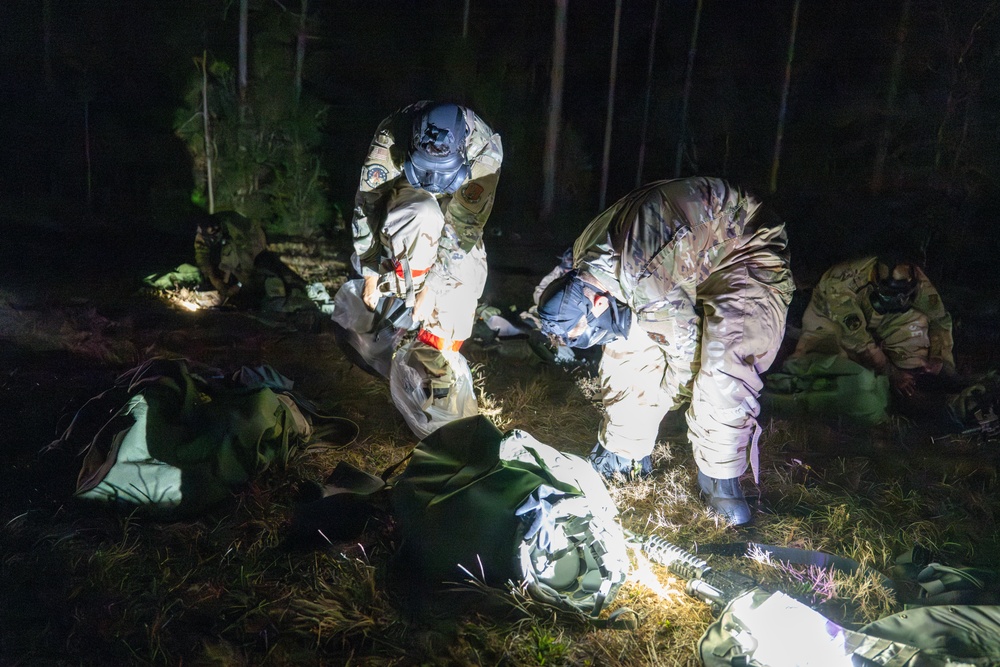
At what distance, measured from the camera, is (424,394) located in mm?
4008

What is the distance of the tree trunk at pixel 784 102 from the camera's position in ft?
26.0

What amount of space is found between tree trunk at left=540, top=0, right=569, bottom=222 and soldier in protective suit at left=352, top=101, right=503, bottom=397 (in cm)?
671

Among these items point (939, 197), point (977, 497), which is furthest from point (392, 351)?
point (939, 197)

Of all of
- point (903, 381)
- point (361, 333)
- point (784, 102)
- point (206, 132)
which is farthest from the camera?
point (206, 132)

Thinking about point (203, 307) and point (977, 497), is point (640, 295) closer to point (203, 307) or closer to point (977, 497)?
point (977, 497)

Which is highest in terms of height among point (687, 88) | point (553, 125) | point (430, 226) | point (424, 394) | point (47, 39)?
point (47, 39)

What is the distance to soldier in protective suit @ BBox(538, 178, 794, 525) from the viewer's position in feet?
10.7

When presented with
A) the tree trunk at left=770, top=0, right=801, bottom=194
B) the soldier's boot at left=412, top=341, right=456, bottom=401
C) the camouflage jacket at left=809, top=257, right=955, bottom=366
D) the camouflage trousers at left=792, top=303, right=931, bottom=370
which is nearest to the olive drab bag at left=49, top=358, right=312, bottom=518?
the soldier's boot at left=412, top=341, right=456, bottom=401

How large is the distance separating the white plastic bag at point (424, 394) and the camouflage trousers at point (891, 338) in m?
2.93

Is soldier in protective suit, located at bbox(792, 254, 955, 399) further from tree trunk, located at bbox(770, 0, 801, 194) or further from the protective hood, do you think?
tree trunk, located at bbox(770, 0, 801, 194)

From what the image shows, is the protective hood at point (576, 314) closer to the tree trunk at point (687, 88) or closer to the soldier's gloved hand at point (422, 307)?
the soldier's gloved hand at point (422, 307)

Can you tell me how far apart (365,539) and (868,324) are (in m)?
4.15

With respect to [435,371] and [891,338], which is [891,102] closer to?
[891,338]

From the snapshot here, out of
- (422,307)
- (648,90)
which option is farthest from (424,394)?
(648,90)
